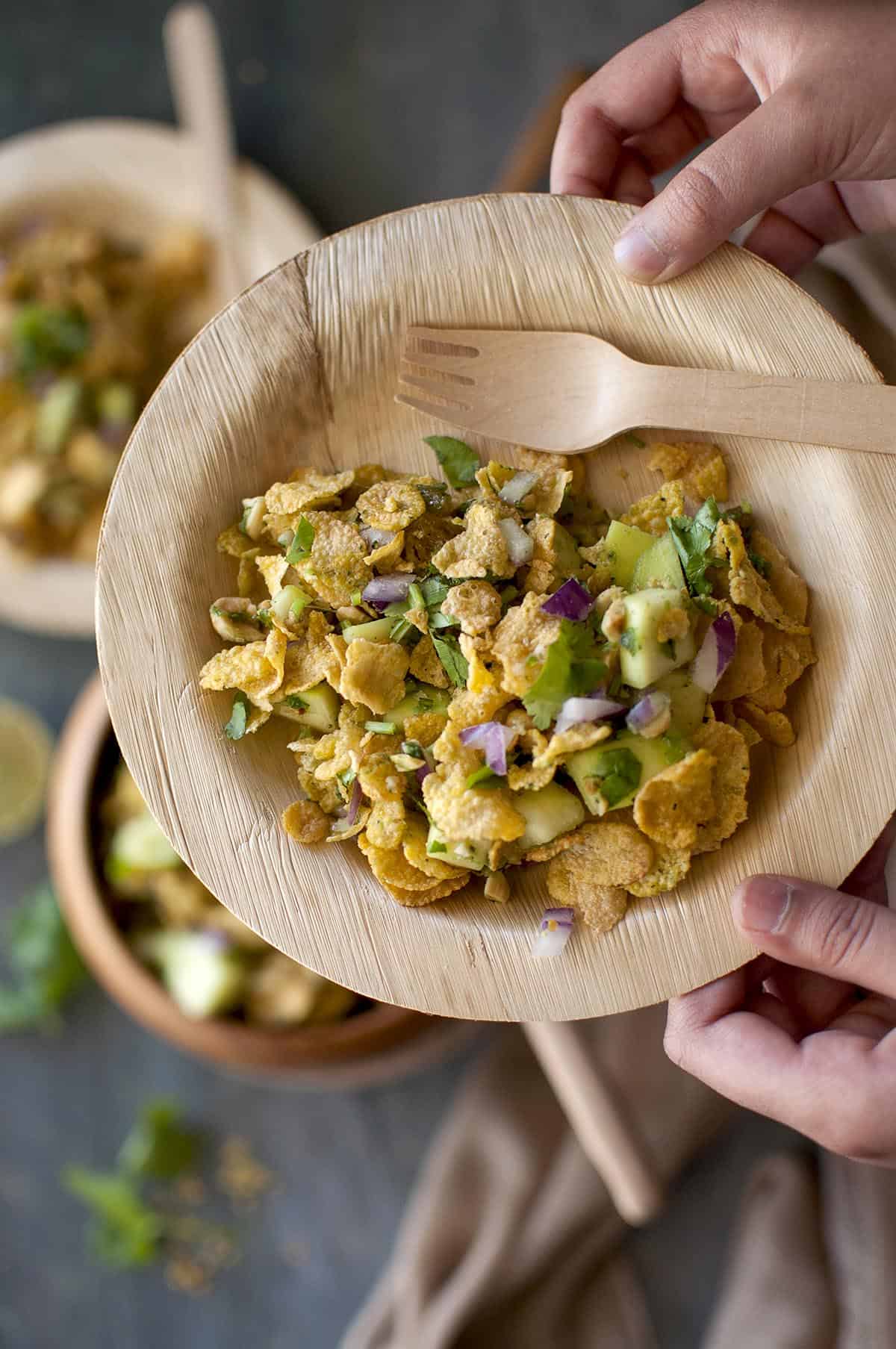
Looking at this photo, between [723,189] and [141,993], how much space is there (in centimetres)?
169

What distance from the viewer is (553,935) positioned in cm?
136

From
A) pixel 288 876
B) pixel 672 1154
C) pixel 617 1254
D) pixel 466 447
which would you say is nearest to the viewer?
pixel 288 876

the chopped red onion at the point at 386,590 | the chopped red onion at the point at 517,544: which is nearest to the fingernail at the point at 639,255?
the chopped red onion at the point at 517,544

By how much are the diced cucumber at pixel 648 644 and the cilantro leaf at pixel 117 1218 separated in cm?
186

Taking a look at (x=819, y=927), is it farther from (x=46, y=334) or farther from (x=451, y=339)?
(x=46, y=334)

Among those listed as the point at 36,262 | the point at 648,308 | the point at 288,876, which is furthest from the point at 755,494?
the point at 36,262

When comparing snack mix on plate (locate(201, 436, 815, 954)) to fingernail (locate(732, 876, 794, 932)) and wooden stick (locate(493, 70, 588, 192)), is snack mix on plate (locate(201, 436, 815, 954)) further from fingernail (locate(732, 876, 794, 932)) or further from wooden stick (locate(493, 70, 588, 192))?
wooden stick (locate(493, 70, 588, 192))

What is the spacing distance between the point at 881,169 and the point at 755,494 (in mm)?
489

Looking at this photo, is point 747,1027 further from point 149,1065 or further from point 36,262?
point 36,262

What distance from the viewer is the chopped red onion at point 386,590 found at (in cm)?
140

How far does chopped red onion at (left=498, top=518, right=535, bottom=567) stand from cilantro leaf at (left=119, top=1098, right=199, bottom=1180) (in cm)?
169

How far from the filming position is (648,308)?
1423mm

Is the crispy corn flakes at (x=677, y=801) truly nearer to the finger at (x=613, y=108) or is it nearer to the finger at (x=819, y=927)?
the finger at (x=819, y=927)

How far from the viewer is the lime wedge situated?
2500 millimetres
